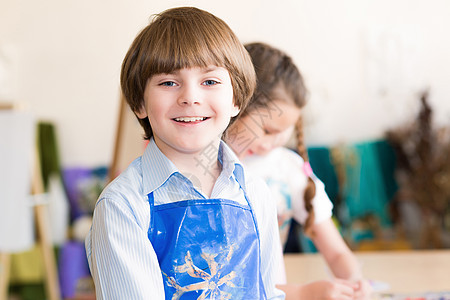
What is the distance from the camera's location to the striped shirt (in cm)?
67

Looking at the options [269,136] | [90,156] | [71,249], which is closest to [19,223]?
[71,249]

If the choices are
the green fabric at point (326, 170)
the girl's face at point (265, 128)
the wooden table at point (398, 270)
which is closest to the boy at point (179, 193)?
the girl's face at point (265, 128)

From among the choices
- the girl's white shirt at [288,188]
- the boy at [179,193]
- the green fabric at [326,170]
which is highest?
the boy at [179,193]

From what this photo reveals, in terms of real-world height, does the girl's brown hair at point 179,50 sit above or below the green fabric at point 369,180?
above

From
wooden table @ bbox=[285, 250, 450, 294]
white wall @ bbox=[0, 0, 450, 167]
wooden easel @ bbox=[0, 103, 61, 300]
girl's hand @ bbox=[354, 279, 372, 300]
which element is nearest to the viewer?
girl's hand @ bbox=[354, 279, 372, 300]

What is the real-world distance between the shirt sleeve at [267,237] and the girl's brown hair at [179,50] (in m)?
0.15

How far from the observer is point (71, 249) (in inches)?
135

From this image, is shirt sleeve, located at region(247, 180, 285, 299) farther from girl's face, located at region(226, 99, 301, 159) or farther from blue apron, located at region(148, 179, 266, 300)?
girl's face, located at region(226, 99, 301, 159)

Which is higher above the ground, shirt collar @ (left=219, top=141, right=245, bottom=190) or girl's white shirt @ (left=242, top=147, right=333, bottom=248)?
shirt collar @ (left=219, top=141, right=245, bottom=190)

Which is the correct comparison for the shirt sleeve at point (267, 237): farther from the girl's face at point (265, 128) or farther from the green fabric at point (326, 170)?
the green fabric at point (326, 170)

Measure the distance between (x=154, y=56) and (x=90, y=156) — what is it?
323 centimetres

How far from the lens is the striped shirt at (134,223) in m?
0.67

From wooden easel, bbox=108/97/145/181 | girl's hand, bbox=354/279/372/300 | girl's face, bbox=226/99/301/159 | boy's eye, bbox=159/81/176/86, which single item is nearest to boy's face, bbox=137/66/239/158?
boy's eye, bbox=159/81/176/86

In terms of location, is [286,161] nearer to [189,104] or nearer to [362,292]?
[362,292]
